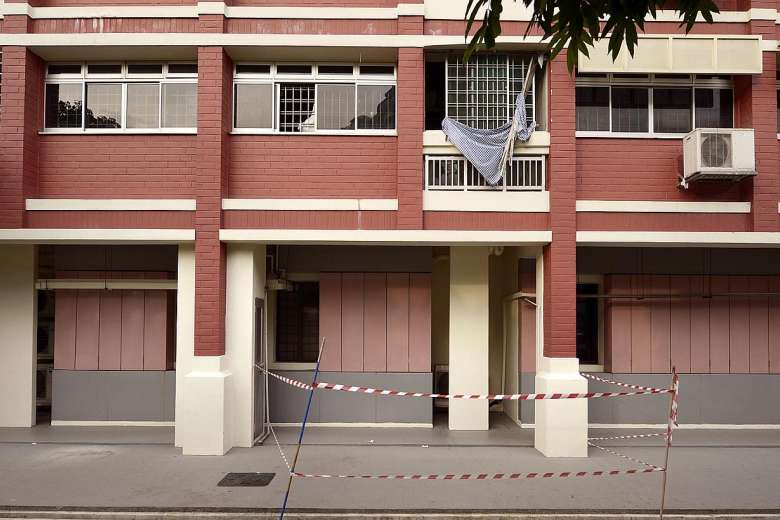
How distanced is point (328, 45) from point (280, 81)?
1127 mm

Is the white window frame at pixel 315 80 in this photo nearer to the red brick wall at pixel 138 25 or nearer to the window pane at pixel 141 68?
the red brick wall at pixel 138 25

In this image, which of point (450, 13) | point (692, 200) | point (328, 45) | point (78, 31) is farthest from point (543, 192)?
point (78, 31)

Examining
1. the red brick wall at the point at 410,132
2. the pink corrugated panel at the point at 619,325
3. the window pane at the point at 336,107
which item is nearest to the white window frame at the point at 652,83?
the red brick wall at the point at 410,132

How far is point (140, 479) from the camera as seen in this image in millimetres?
9125

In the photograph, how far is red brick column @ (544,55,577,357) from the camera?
10.9 meters

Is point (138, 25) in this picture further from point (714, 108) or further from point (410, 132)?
point (714, 108)

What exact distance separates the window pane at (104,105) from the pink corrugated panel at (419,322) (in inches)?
234

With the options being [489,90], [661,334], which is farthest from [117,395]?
[661,334]

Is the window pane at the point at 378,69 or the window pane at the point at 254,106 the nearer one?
the window pane at the point at 254,106

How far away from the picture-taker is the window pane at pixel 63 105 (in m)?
11.8

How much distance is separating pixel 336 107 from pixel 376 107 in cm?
69

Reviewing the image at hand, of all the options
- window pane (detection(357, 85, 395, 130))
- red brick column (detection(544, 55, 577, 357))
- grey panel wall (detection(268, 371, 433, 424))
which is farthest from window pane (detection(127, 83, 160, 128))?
red brick column (detection(544, 55, 577, 357))

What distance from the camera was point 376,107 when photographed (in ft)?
38.7

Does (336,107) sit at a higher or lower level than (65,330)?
higher
